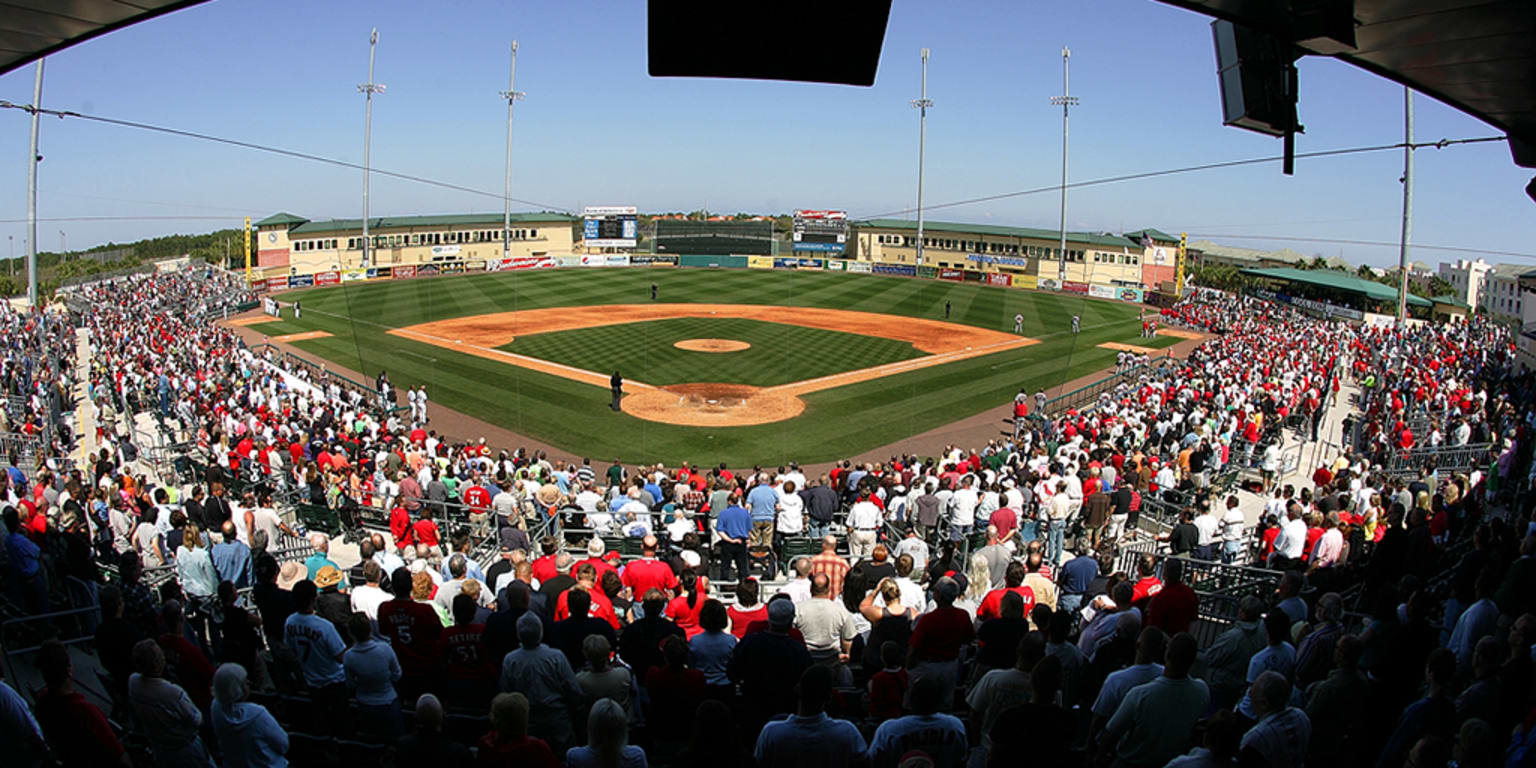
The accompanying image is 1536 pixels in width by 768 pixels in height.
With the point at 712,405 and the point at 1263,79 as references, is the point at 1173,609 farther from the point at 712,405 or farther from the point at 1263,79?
the point at 712,405

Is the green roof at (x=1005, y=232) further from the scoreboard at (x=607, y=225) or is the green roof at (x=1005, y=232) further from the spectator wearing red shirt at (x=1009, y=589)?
the spectator wearing red shirt at (x=1009, y=589)

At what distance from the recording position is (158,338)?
28859 mm

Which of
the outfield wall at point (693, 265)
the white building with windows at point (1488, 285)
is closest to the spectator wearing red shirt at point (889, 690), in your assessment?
the outfield wall at point (693, 265)

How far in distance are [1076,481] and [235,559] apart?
35.0 feet

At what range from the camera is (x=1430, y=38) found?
15.8ft

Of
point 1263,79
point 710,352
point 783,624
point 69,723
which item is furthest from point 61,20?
point 710,352

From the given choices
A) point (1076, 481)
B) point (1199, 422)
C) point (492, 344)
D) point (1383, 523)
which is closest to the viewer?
point (1383, 523)

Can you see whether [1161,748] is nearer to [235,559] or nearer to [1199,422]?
[235,559]

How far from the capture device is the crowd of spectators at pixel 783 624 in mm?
4406

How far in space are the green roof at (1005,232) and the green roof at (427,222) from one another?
2771cm

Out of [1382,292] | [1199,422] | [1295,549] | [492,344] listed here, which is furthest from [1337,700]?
[1382,292]

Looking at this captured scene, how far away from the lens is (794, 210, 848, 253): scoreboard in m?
79.7

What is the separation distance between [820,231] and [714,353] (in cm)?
4618

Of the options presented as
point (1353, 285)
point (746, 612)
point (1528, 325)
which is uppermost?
point (1353, 285)
